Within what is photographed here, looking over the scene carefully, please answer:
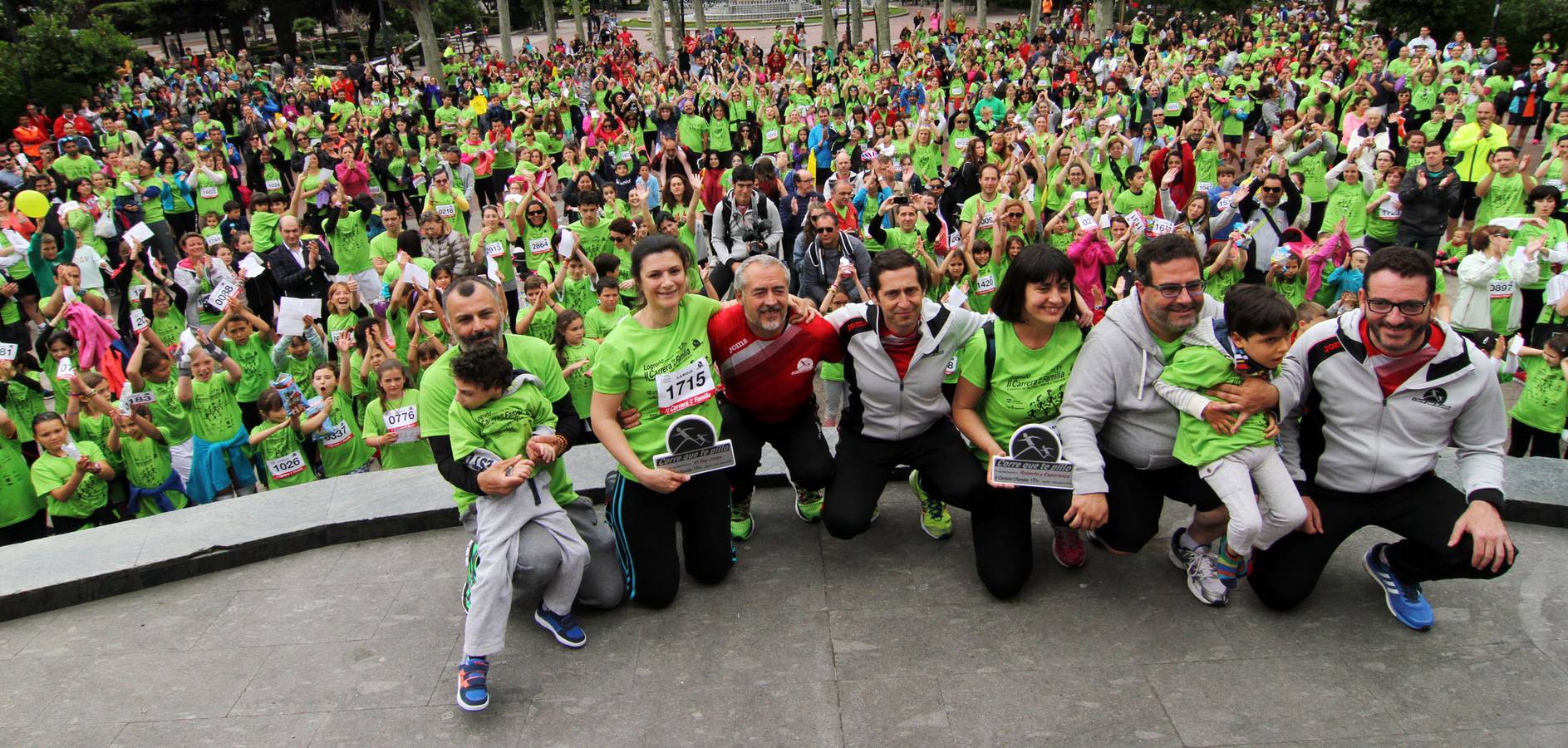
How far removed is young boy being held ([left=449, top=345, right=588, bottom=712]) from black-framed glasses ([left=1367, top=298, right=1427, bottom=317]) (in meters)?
3.23

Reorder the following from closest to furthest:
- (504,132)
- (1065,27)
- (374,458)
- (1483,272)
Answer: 1. (374,458)
2. (1483,272)
3. (504,132)
4. (1065,27)

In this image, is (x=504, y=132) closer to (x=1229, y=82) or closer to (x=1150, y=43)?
(x=1229, y=82)

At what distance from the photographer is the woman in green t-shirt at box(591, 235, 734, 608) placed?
14.5 feet

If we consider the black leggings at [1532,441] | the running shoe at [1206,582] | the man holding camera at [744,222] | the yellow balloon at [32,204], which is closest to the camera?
the running shoe at [1206,582]

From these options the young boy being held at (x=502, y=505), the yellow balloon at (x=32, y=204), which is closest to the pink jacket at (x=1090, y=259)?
the young boy being held at (x=502, y=505)

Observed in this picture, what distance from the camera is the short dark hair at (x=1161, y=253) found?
4086 millimetres

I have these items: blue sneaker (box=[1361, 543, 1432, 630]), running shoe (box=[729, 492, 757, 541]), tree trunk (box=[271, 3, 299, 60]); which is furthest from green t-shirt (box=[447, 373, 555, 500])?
tree trunk (box=[271, 3, 299, 60])

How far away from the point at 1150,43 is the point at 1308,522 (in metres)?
29.3

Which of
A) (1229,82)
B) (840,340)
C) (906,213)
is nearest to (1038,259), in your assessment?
(840,340)

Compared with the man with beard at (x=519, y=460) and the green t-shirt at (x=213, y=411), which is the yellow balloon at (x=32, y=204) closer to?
the green t-shirt at (x=213, y=411)

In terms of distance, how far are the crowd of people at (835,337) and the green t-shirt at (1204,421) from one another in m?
0.01

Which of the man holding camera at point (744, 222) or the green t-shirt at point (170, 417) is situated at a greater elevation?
the man holding camera at point (744, 222)

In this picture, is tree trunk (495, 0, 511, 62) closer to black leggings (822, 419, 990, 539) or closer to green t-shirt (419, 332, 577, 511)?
green t-shirt (419, 332, 577, 511)

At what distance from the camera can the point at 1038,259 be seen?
431 cm
